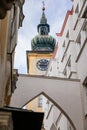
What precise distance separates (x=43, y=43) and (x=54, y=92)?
121 ft

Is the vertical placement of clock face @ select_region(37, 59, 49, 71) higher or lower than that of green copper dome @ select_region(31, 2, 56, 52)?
lower

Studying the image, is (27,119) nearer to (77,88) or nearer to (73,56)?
(77,88)

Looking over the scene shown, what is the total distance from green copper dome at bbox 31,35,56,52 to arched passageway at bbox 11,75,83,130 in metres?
34.4

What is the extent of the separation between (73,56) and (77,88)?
2.47 meters

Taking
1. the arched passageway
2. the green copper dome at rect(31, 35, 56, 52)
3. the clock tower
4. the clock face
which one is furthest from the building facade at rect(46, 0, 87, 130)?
the green copper dome at rect(31, 35, 56, 52)

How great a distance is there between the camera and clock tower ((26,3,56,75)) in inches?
1909

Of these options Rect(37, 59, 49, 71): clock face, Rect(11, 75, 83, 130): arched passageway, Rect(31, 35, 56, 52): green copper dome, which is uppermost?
Rect(31, 35, 56, 52): green copper dome

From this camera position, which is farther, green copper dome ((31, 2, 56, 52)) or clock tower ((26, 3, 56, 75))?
green copper dome ((31, 2, 56, 52))

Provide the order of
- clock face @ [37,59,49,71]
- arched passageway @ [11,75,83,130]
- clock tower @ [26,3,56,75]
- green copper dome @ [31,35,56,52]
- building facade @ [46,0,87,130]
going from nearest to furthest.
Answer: building facade @ [46,0,87,130] → arched passageway @ [11,75,83,130] → clock tower @ [26,3,56,75] → clock face @ [37,59,49,71] → green copper dome @ [31,35,56,52]

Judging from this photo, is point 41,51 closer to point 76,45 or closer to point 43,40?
point 43,40

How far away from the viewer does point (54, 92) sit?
56.3 feet

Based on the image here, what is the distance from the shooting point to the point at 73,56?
62.0ft

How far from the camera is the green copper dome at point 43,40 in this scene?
52625 mm

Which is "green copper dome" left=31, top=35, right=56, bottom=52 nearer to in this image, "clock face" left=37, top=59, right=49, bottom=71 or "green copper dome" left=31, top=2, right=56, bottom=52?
"green copper dome" left=31, top=2, right=56, bottom=52
